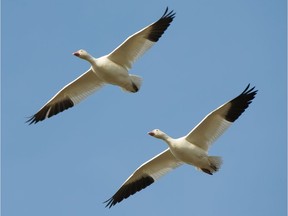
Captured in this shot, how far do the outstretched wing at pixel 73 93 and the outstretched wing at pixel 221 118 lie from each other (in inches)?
159

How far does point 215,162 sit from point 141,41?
4017 millimetres

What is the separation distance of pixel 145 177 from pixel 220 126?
8.89ft

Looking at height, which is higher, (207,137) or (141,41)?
(141,41)

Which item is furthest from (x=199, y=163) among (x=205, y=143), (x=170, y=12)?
(x=170, y=12)

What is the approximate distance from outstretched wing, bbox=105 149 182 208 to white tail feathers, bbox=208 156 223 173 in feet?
4.92

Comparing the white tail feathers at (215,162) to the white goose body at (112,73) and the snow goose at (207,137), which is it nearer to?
the snow goose at (207,137)

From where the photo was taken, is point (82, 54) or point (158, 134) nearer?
point (158, 134)

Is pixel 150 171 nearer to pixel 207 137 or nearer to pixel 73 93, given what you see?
pixel 207 137

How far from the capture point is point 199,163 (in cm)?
2423

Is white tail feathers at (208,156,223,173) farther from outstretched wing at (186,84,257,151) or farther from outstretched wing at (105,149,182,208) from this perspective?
outstretched wing at (105,149,182,208)

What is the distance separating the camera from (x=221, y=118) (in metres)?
24.0

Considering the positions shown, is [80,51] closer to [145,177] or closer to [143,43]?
[143,43]

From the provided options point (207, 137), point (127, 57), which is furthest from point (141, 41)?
point (207, 137)

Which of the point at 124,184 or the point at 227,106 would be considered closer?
the point at 227,106
